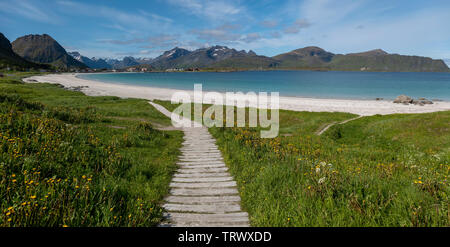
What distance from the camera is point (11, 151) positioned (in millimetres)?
6336

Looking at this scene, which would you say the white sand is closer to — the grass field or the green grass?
the grass field

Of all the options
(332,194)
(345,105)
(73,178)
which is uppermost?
(345,105)

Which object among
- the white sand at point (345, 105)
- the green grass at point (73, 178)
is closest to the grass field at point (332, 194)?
the green grass at point (73, 178)

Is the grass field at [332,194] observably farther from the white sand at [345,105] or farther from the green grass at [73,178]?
the white sand at [345,105]

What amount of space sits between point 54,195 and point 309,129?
819 inches

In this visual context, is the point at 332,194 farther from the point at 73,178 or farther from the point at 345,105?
the point at 345,105

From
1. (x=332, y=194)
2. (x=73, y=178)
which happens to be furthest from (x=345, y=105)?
(x=73, y=178)

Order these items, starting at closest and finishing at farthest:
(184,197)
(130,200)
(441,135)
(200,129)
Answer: (130,200) → (184,197) → (441,135) → (200,129)

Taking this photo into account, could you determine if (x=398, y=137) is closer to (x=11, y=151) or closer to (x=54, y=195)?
(x=54, y=195)

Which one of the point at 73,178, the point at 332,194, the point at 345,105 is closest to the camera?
the point at 332,194

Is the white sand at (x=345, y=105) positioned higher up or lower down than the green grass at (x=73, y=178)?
higher up

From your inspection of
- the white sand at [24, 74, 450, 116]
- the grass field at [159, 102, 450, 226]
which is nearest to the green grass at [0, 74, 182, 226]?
the grass field at [159, 102, 450, 226]
